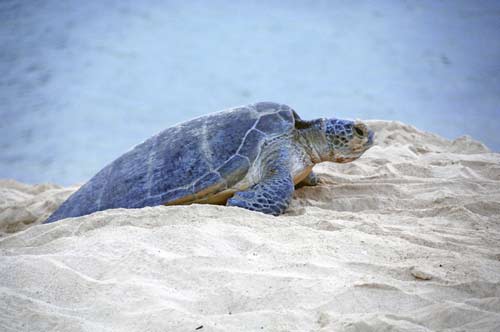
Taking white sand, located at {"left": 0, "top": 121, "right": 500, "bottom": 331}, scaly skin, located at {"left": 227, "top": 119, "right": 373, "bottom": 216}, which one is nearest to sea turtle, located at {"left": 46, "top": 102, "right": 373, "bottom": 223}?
scaly skin, located at {"left": 227, "top": 119, "right": 373, "bottom": 216}

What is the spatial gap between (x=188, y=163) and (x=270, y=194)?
2.13 ft

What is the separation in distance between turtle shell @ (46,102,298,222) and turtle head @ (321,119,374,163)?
0.31 metres

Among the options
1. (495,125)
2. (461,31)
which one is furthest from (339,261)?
(461,31)

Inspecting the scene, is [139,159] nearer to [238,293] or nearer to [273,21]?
[238,293]

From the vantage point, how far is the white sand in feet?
5.22

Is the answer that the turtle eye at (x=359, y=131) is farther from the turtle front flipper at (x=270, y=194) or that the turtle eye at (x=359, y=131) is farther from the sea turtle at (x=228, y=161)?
the turtle front flipper at (x=270, y=194)

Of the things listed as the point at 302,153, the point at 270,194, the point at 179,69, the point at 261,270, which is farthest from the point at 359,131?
the point at 179,69

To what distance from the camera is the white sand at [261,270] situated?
1.59m

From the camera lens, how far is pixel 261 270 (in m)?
1.92

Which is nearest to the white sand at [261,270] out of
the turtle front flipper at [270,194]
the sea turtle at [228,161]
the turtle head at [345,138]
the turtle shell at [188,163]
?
the turtle front flipper at [270,194]

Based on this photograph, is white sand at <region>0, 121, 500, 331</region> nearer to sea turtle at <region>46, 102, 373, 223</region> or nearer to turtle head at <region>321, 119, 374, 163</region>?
sea turtle at <region>46, 102, 373, 223</region>

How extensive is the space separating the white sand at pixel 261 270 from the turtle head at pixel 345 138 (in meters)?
0.67

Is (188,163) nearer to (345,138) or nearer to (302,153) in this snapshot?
(302,153)

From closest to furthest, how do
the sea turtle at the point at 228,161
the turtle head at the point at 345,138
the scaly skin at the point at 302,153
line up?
the scaly skin at the point at 302,153 → the sea turtle at the point at 228,161 → the turtle head at the point at 345,138
